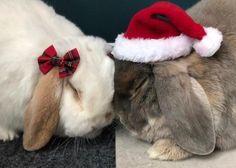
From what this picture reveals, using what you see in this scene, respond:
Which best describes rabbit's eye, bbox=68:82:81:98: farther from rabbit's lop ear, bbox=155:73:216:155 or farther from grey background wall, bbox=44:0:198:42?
grey background wall, bbox=44:0:198:42

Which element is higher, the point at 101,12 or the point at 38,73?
the point at 38,73

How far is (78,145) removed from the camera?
5.30 feet

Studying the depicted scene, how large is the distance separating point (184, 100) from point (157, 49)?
0.19m

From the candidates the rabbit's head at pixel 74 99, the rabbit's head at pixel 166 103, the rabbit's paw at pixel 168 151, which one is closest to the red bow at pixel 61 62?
the rabbit's head at pixel 74 99

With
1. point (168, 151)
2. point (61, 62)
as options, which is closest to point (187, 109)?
point (168, 151)

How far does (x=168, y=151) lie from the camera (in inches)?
57.9

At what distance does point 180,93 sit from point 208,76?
125 millimetres

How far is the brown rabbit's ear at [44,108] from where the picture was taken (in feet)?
4.69

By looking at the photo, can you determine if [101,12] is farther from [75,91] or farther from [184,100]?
[184,100]

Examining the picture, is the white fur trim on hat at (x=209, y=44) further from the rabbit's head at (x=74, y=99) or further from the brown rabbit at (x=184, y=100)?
the rabbit's head at (x=74, y=99)

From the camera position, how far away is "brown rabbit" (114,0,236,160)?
1.37 meters

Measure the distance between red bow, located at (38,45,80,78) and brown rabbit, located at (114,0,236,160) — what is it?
0.49 ft

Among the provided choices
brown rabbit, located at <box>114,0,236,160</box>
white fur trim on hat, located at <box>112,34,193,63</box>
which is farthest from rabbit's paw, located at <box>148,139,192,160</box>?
white fur trim on hat, located at <box>112,34,193,63</box>

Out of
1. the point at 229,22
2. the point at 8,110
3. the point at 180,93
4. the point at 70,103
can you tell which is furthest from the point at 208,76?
the point at 8,110
